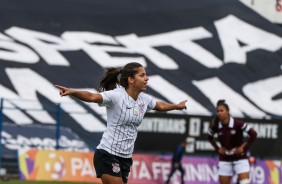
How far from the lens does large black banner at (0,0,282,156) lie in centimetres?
3250

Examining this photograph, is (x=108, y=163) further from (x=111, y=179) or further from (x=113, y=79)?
(x=113, y=79)

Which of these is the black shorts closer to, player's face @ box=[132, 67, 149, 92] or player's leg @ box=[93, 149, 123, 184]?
player's leg @ box=[93, 149, 123, 184]

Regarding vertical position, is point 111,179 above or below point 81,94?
below

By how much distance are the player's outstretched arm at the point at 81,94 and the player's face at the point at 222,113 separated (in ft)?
17.9

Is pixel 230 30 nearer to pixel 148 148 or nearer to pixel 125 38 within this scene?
pixel 125 38

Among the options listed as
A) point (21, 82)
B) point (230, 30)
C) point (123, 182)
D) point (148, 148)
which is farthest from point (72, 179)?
point (230, 30)

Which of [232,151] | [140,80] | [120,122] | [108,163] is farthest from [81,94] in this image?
[232,151]

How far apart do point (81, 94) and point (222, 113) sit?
5813 mm

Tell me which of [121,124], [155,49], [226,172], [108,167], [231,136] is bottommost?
[226,172]

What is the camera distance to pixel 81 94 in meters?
8.46

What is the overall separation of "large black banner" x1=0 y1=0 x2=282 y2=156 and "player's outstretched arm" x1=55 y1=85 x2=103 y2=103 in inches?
854

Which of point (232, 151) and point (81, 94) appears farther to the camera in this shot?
point (232, 151)

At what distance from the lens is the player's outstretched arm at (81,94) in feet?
27.4

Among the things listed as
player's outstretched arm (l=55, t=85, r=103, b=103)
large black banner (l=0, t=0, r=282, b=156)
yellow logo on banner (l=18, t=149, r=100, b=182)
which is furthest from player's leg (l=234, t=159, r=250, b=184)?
large black banner (l=0, t=0, r=282, b=156)
